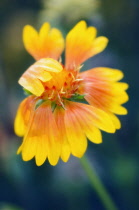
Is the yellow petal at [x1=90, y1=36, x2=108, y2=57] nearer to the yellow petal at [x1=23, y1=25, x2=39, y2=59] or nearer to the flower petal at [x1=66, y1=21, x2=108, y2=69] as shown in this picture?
the flower petal at [x1=66, y1=21, x2=108, y2=69]

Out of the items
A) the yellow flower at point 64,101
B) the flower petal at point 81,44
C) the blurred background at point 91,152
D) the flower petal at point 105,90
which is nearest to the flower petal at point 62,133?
the yellow flower at point 64,101

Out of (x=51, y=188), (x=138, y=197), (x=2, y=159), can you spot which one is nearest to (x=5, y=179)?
(x=2, y=159)

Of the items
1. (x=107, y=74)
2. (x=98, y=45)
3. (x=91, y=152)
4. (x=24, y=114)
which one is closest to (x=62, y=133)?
(x=24, y=114)

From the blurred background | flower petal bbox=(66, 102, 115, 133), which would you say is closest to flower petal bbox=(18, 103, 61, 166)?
flower petal bbox=(66, 102, 115, 133)

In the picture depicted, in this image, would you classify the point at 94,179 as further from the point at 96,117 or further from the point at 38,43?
the point at 38,43

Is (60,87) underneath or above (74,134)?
above

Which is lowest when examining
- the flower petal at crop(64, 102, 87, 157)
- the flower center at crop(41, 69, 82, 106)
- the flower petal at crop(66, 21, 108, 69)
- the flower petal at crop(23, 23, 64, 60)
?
the flower petal at crop(64, 102, 87, 157)

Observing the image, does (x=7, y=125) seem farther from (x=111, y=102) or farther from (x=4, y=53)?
(x=111, y=102)
